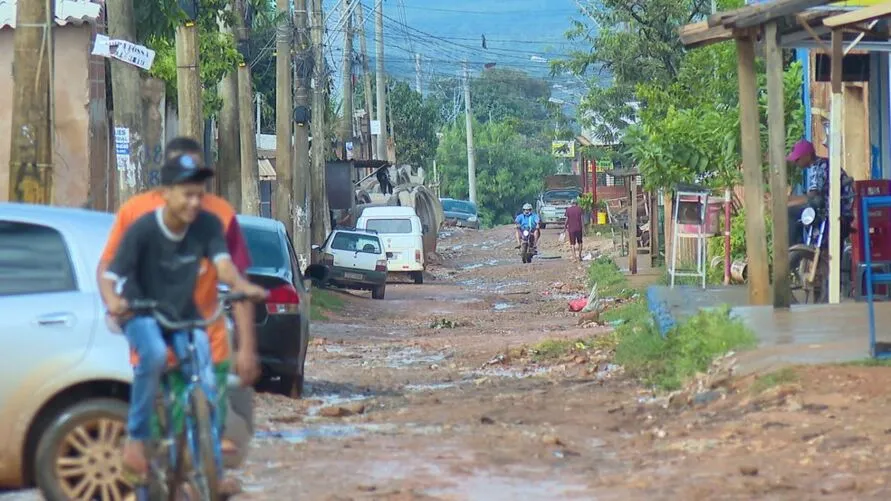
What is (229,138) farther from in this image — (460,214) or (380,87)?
(460,214)

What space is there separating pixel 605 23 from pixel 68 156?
22.0 m

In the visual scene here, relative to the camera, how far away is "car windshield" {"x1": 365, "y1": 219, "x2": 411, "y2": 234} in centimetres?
3666

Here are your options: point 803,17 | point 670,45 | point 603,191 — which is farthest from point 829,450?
point 603,191

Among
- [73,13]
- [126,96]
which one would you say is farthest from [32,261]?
[73,13]

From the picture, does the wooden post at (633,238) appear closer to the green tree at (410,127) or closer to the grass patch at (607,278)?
the grass patch at (607,278)

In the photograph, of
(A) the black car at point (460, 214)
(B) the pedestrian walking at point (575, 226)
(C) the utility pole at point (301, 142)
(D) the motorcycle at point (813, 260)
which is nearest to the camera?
(D) the motorcycle at point (813, 260)

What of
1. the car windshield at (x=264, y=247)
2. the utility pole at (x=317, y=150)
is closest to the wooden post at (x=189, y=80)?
the car windshield at (x=264, y=247)

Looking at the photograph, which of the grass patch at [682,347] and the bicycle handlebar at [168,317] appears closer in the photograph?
the bicycle handlebar at [168,317]

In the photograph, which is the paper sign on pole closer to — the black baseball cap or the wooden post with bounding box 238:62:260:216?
the black baseball cap

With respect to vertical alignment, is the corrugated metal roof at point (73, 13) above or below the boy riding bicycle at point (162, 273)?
above

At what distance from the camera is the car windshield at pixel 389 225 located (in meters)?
36.7

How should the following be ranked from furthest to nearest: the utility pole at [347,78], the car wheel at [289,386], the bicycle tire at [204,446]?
the utility pole at [347,78], the car wheel at [289,386], the bicycle tire at [204,446]

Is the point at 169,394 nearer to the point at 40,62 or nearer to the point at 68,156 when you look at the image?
the point at 40,62

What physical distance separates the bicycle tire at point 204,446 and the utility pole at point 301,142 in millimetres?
23604
